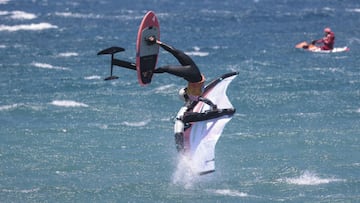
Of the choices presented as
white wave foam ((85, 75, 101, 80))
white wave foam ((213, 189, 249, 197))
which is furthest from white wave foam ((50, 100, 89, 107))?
white wave foam ((213, 189, 249, 197))

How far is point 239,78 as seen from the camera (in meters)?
57.5

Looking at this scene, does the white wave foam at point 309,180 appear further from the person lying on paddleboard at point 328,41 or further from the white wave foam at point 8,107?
the person lying on paddleboard at point 328,41

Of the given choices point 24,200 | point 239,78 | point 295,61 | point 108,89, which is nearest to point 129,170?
point 24,200

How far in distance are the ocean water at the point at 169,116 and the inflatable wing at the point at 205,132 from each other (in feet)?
24.0

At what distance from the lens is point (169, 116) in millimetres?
49250

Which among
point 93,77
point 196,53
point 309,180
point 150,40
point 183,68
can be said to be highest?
point 150,40

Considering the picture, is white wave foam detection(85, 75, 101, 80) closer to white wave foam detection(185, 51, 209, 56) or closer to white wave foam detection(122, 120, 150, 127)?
white wave foam detection(185, 51, 209, 56)

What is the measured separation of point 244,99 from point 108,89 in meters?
7.84

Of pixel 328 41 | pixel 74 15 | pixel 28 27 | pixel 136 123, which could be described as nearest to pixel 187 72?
pixel 136 123

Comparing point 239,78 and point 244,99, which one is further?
point 239,78

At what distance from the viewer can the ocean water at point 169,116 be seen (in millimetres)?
39031

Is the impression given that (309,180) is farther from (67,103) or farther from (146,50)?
(67,103)

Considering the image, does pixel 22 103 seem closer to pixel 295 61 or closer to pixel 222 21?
pixel 295 61

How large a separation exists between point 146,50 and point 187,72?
139cm
